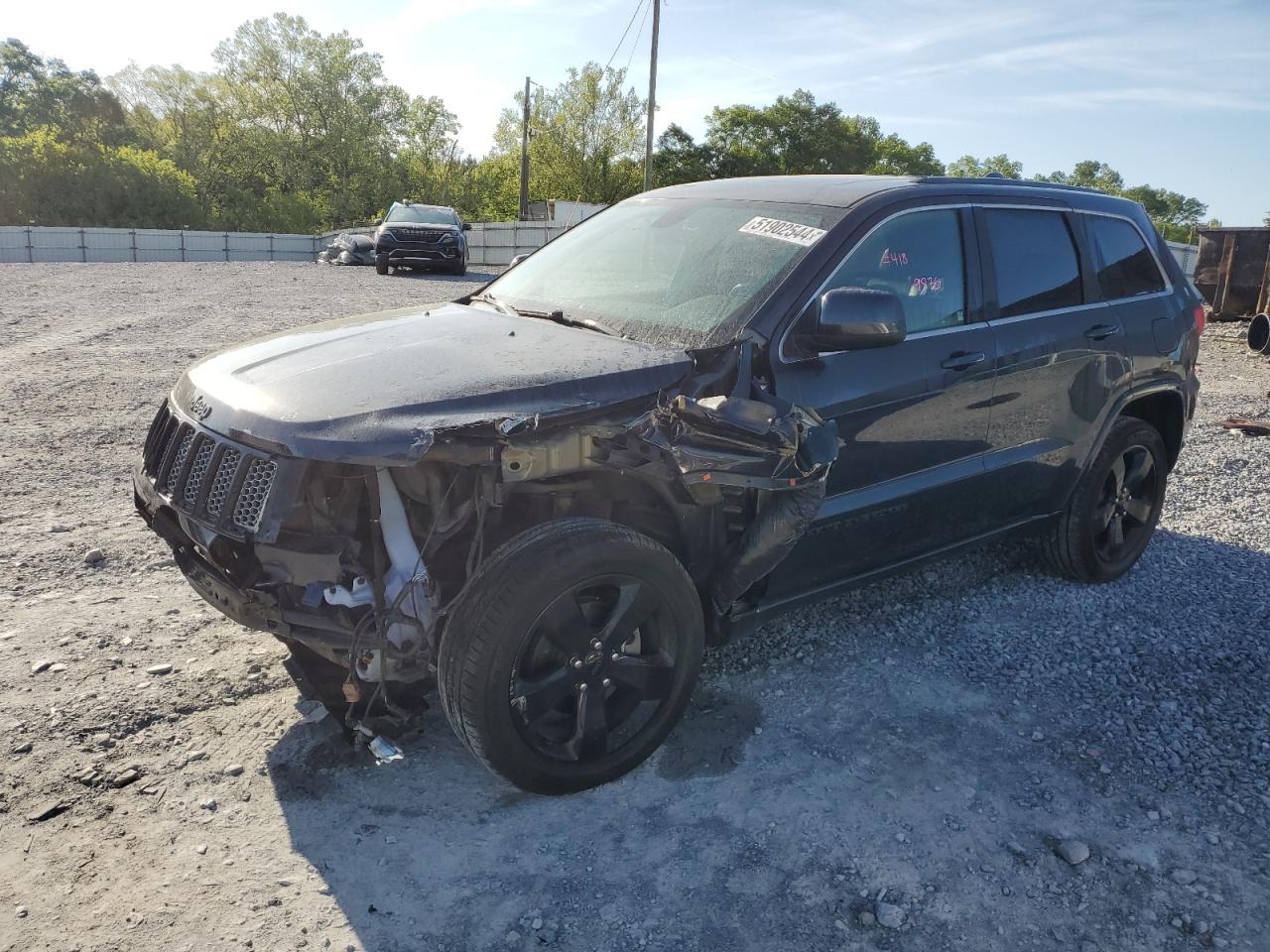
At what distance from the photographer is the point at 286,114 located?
2223 inches

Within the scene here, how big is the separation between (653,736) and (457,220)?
69.9 ft

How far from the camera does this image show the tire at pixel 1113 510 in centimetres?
452

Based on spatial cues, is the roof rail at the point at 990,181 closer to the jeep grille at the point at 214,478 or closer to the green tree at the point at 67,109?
the jeep grille at the point at 214,478

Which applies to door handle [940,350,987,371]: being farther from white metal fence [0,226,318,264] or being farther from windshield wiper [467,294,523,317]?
white metal fence [0,226,318,264]

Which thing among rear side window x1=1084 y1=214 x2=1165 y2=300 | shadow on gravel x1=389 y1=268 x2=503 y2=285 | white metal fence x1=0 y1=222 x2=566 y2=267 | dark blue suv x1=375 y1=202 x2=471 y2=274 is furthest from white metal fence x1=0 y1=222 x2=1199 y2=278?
rear side window x1=1084 y1=214 x2=1165 y2=300

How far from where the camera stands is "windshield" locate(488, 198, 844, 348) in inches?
129

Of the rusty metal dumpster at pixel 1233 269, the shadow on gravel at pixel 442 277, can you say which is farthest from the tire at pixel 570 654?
the shadow on gravel at pixel 442 277

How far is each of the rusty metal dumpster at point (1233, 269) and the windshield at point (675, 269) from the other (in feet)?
46.4

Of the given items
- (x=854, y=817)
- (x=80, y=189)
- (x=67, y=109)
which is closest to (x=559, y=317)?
(x=854, y=817)

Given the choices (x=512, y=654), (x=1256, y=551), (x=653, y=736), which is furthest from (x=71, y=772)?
(x=1256, y=551)

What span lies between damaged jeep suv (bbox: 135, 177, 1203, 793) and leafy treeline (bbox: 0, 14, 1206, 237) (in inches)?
2003

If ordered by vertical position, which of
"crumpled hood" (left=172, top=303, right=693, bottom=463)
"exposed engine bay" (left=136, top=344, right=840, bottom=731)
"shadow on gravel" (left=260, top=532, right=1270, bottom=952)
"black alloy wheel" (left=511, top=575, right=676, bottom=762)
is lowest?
"shadow on gravel" (left=260, top=532, right=1270, bottom=952)

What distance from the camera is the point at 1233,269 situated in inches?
600

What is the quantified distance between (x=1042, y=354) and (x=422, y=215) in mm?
20568
